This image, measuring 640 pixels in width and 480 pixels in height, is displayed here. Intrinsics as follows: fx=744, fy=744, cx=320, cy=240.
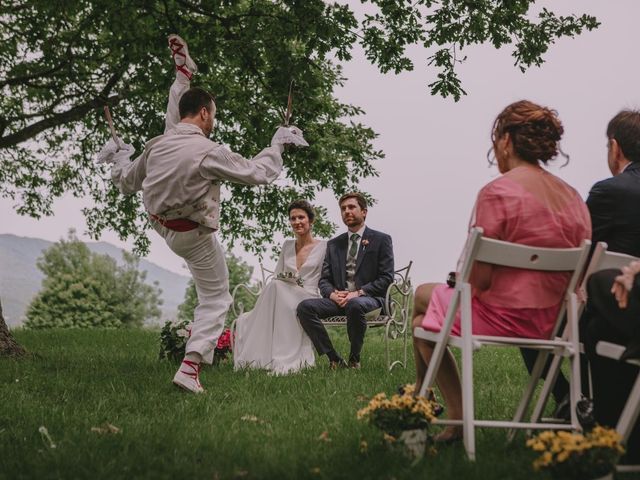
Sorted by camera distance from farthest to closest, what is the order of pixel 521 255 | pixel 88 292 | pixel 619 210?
pixel 88 292, pixel 619 210, pixel 521 255

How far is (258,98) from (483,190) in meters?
9.20

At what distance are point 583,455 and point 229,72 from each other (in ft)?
36.3

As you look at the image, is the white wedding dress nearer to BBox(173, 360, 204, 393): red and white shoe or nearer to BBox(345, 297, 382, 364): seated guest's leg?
BBox(345, 297, 382, 364): seated guest's leg

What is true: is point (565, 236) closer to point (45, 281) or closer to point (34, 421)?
point (34, 421)

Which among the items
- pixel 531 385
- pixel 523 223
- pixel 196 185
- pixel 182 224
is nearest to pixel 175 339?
pixel 182 224

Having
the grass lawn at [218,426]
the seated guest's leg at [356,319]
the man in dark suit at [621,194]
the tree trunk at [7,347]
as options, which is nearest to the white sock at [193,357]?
the grass lawn at [218,426]

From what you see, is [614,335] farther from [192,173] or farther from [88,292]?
[88,292]

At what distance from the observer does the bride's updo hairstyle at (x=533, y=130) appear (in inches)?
155

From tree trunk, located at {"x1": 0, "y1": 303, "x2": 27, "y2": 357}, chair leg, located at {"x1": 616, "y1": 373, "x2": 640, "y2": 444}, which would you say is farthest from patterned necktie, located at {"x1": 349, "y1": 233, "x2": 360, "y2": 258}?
chair leg, located at {"x1": 616, "y1": 373, "x2": 640, "y2": 444}

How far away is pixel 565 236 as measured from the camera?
380 cm

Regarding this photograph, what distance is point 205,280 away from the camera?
650cm

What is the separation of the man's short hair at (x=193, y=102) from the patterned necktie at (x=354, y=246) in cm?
288

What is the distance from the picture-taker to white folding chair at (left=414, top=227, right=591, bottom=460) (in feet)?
11.6

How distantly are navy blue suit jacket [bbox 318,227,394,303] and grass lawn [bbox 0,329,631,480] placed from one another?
934mm
